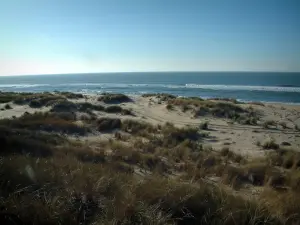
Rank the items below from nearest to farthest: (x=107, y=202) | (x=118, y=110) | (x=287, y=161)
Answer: (x=107, y=202) → (x=287, y=161) → (x=118, y=110)

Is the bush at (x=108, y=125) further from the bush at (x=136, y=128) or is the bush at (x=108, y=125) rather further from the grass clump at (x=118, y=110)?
the grass clump at (x=118, y=110)

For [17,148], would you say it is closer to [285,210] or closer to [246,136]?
[285,210]

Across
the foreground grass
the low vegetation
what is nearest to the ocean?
the low vegetation

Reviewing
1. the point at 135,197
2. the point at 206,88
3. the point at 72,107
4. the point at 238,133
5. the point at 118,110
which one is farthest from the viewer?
the point at 206,88

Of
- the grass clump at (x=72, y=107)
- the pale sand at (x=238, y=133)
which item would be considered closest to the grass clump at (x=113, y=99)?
the grass clump at (x=72, y=107)

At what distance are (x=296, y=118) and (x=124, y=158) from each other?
17338 mm

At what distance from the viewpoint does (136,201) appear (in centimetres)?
407

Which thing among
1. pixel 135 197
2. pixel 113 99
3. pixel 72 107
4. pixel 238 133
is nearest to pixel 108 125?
pixel 238 133

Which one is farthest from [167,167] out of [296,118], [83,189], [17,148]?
[296,118]

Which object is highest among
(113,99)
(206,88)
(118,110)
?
(113,99)

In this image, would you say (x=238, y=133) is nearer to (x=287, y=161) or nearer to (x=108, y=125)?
(x=287, y=161)

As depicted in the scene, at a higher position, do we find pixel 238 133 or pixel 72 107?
pixel 72 107

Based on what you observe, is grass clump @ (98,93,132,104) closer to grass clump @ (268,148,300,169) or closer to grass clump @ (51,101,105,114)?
grass clump @ (51,101,105,114)

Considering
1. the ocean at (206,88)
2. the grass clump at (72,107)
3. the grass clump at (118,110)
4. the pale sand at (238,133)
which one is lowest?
the ocean at (206,88)
